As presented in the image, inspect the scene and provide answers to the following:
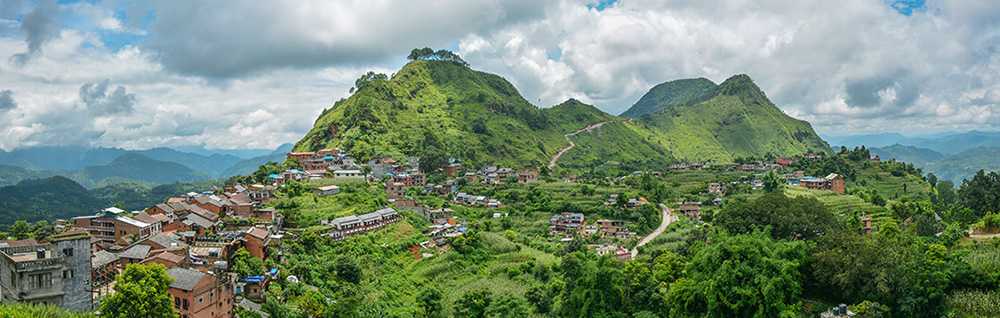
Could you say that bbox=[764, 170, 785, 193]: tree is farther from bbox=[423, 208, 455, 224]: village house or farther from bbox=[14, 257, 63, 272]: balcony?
bbox=[14, 257, 63, 272]: balcony

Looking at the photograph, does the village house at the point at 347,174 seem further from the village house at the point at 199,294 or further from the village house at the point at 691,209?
the village house at the point at 199,294

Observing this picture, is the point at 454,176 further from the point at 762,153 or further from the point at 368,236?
the point at 762,153

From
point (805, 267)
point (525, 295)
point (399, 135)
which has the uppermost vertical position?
point (399, 135)

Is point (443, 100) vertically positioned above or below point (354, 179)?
above

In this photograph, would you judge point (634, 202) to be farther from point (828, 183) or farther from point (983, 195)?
point (983, 195)

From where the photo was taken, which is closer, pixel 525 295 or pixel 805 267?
pixel 805 267

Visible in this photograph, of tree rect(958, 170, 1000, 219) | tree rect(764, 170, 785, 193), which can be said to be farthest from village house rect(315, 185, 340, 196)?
tree rect(958, 170, 1000, 219)

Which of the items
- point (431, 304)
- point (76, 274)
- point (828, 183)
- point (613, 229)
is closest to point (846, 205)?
point (828, 183)

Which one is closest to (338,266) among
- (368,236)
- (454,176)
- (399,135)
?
(368,236)
